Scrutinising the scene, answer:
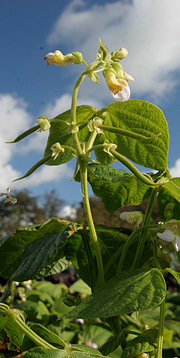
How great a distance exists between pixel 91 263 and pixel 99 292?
0.14 meters

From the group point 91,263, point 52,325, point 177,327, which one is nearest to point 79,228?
point 91,263

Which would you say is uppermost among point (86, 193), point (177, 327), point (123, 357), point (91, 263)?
point (86, 193)

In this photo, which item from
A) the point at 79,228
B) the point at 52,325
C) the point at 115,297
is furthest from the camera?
the point at 52,325

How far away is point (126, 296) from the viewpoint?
20.6 inches

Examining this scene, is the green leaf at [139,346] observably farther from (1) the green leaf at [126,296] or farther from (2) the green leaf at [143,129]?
(2) the green leaf at [143,129]

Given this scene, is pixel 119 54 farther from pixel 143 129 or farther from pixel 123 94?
pixel 143 129

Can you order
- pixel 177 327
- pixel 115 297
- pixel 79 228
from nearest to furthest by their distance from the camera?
pixel 115 297 → pixel 79 228 → pixel 177 327

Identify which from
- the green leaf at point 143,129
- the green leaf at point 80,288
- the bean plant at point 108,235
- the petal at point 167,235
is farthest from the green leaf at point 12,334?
the green leaf at point 80,288

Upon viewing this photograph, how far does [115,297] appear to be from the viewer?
0.52 meters

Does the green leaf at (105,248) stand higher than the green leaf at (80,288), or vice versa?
the green leaf at (105,248)

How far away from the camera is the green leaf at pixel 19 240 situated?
2.45 ft

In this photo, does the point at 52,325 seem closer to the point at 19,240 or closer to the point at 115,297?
the point at 19,240

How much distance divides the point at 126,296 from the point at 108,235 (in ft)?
0.88

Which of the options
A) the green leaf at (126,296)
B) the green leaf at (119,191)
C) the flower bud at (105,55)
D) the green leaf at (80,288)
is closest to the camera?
the green leaf at (126,296)
